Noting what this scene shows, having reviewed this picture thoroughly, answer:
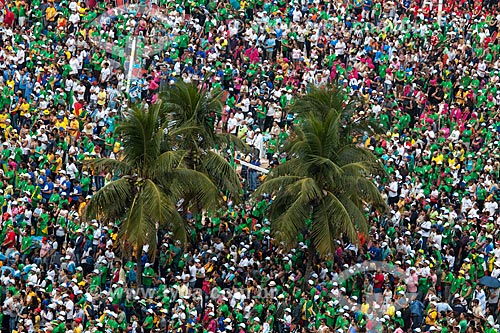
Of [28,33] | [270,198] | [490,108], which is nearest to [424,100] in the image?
[490,108]

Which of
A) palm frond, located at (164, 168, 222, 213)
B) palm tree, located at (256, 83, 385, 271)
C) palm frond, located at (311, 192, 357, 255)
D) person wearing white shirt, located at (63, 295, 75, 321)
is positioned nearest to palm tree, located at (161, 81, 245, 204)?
palm frond, located at (164, 168, 222, 213)


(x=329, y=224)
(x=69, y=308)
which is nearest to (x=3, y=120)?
(x=69, y=308)

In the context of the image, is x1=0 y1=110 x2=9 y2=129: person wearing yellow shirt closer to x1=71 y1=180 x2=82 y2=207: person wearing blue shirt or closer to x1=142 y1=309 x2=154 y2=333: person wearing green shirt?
x1=71 y1=180 x2=82 y2=207: person wearing blue shirt

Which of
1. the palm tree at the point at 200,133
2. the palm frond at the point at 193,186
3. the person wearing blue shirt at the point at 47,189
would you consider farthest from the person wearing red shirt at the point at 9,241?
the palm tree at the point at 200,133

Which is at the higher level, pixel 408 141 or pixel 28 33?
pixel 28 33

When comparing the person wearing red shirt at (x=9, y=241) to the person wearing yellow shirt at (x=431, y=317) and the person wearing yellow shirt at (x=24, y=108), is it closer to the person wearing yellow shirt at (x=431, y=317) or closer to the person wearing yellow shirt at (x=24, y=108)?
the person wearing yellow shirt at (x=24, y=108)

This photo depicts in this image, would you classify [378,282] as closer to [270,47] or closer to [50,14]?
[270,47]

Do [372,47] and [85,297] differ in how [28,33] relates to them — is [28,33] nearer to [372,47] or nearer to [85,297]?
[372,47]
